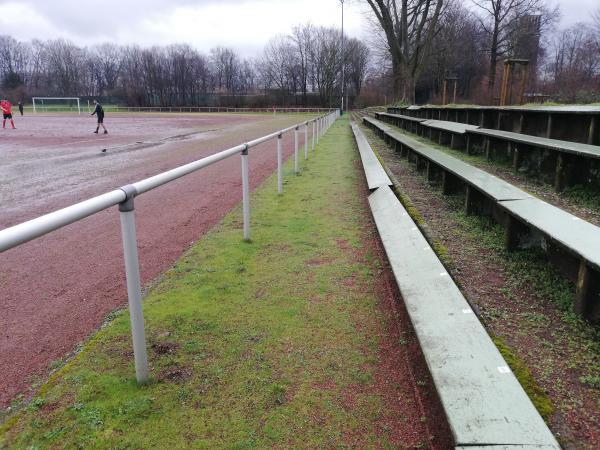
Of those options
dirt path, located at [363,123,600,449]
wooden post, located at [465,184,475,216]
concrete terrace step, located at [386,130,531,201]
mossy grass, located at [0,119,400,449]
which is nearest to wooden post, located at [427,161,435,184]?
concrete terrace step, located at [386,130,531,201]

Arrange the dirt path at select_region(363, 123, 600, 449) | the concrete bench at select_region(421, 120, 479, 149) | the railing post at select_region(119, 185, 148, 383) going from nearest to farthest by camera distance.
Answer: the dirt path at select_region(363, 123, 600, 449)
the railing post at select_region(119, 185, 148, 383)
the concrete bench at select_region(421, 120, 479, 149)

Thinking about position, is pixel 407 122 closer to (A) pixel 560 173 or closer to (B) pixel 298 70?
(A) pixel 560 173

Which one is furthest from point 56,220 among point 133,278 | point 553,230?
point 553,230

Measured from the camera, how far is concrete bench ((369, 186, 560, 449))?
1634 millimetres

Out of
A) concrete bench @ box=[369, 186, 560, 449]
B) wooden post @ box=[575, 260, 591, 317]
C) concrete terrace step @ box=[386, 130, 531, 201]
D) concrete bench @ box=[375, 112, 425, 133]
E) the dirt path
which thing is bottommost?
the dirt path

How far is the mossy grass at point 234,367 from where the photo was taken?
205 centimetres

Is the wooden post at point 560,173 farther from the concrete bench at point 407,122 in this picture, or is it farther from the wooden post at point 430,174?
the concrete bench at point 407,122

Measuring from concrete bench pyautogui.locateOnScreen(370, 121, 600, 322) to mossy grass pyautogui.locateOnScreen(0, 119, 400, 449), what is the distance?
3.86ft

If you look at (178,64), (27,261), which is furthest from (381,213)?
(178,64)

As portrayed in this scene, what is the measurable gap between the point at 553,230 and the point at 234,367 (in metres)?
2.07

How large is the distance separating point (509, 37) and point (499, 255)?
157ft

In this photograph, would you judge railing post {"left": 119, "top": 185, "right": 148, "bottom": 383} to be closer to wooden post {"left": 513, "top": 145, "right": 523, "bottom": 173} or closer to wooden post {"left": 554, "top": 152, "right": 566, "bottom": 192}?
wooden post {"left": 554, "top": 152, "right": 566, "bottom": 192}

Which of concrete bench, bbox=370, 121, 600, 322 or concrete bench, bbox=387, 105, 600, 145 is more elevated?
concrete bench, bbox=387, 105, 600, 145

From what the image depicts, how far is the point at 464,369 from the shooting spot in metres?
2.01
